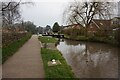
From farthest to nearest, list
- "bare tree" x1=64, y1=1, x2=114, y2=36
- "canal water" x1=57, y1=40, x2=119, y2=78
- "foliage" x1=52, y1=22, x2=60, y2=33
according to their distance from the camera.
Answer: "foliage" x1=52, y1=22, x2=60, y2=33, "bare tree" x1=64, y1=1, x2=114, y2=36, "canal water" x1=57, y1=40, x2=119, y2=78

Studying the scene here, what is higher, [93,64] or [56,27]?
[56,27]

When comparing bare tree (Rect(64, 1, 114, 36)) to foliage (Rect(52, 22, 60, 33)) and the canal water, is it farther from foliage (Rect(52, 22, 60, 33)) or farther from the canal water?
foliage (Rect(52, 22, 60, 33))

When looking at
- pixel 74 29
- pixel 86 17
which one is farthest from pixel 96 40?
pixel 74 29

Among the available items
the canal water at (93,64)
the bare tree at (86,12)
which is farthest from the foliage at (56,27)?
the canal water at (93,64)

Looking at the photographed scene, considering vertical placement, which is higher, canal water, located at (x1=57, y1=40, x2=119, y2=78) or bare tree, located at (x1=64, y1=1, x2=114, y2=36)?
bare tree, located at (x1=64, y1=1, x2=114, y2=36)

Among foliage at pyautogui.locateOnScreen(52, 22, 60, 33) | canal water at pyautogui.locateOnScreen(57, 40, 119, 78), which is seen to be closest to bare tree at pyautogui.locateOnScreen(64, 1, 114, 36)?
canal water at pyautogui.locateOnScreen(57, 40, 119, 78)

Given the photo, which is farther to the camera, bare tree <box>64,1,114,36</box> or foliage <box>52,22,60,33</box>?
foliage <box>52,22,60,33</box>

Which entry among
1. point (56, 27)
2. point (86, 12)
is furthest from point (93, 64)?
point (56, 27)

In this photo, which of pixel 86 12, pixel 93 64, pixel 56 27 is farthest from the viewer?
pixel 56 27

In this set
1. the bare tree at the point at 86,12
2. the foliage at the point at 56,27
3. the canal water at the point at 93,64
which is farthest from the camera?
the foliage at the point at 56,27

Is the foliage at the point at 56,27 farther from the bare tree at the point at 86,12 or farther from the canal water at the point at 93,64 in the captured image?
the canal water at the point at 93,64

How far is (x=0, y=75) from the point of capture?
883cm

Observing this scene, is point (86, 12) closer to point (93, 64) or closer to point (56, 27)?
point (93, 64)

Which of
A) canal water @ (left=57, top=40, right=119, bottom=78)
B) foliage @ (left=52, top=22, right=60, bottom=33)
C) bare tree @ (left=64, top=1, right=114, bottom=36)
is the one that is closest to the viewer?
Answer: canal water @ (left=57, top=40, right=119, bottom=78)
